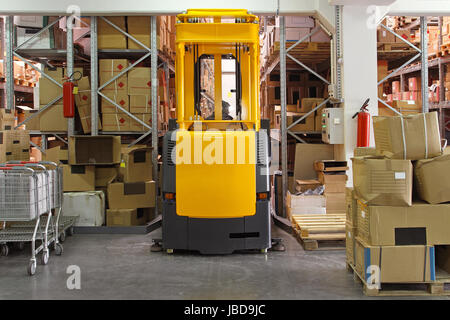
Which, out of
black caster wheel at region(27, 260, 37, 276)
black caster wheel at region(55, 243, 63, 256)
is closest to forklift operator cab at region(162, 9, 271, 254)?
black caster wheel at region(55, 243, 63, 256)

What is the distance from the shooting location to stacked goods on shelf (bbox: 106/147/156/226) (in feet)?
26.4

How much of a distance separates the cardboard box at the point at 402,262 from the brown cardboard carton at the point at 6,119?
638 centimetres

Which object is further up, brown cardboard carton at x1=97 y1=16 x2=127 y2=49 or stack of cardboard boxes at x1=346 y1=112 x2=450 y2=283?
brown cardboard carton at x1=97 y1=16 x2=127 y2=49

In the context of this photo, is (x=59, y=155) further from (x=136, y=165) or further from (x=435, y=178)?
(x=435, y=178)

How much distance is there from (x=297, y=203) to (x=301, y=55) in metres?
3.44

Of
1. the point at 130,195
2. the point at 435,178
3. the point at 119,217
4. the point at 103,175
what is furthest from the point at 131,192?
the point at 435,178

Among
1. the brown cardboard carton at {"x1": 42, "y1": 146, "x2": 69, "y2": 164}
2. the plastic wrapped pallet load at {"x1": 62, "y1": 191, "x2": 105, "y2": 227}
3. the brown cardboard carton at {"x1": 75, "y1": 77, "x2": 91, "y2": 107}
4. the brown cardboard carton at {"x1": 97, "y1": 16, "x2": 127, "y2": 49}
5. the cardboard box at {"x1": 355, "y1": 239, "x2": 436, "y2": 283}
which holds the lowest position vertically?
the cardboard box at {"x1": 355, "y1": 239, "x2": 436, "y2": 283}

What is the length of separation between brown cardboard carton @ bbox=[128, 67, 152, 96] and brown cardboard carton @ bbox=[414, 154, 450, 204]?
555 centimetres

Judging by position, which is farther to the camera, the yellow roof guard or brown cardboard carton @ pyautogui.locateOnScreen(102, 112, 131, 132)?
brown cardboard carton @ pyautogui.locateOnScreen(102, 112, 131, 132)

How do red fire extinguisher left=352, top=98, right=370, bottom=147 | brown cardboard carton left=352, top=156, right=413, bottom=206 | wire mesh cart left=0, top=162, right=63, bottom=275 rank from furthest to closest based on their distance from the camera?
red fire extinguisher left=352, top=98, right=370, bottom=147
wire mesh cart left=0, top=162, right=63, bottom=275
brown cardboard carton left=352, top=156, right=413, bottom=206

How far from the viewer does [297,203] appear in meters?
8.01

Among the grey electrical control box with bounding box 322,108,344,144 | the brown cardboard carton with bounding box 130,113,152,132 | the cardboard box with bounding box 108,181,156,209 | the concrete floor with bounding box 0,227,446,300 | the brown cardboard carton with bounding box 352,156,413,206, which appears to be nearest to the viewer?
the brown cardboard carton with bounding box 352,156,413,206

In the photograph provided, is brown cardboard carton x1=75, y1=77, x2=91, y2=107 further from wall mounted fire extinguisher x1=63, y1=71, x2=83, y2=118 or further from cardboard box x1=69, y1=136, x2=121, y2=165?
cardboard box x1=69, y1=136, x2=121, y2=165

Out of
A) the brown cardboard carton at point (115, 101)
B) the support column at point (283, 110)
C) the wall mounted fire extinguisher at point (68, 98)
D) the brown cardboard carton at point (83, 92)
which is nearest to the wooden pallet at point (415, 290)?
the support column at point (283, 110)
